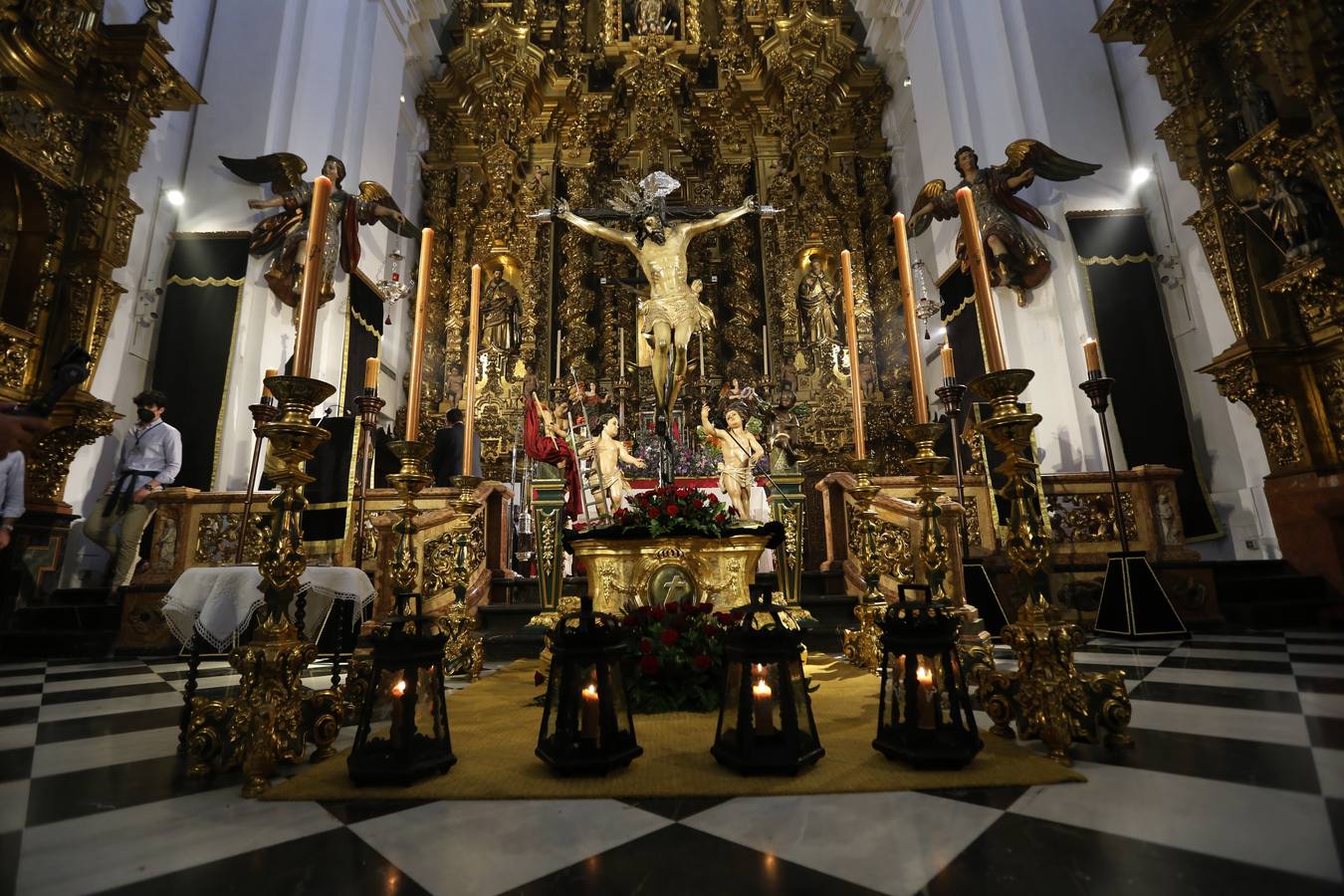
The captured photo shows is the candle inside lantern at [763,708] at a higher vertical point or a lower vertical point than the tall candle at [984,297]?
lower

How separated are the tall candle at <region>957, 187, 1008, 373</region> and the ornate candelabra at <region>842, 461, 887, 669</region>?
125cm

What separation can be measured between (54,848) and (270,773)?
0.43 meters

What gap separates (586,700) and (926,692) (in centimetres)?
90

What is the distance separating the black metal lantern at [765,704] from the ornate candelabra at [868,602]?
1510 millimetres

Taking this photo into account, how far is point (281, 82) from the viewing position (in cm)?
673

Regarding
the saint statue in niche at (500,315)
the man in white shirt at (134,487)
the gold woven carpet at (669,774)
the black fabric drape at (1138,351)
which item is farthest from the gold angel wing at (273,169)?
the black fabric drape at (1138,351)

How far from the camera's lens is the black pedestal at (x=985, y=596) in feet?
13.4

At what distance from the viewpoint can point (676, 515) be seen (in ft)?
10.1

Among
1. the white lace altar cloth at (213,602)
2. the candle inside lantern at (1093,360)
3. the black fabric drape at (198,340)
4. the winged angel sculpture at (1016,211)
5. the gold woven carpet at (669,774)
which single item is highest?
the winged angel sculpture at (1016,211)

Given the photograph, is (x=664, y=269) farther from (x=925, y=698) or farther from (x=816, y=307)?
(x=925, y=698)

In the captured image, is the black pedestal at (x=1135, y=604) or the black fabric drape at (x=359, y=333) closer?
the black pedestal at (x=1135, y=604)

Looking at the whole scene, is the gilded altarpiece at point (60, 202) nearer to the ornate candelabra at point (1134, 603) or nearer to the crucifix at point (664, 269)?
the crucifix at point (664, 269)

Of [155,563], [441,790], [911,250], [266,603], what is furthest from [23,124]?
[911,250]

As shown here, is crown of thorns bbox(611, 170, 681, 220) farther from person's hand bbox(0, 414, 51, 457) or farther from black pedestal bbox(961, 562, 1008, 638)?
person's hand bbox(0, 414, 51, 457)
